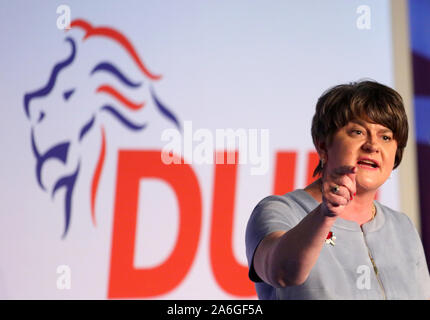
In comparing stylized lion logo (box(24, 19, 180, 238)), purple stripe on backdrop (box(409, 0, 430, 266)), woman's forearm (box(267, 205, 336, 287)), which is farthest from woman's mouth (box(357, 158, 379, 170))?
purple stripe on backdrop (box(409, 0, 430, 266))

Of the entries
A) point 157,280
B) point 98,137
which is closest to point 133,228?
point 157,280

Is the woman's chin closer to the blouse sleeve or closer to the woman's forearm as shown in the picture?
the blouse sleeve

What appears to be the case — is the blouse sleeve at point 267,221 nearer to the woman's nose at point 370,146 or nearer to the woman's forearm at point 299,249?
the woman's forearm at point 299,249

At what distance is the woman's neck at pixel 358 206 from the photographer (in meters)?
1.25

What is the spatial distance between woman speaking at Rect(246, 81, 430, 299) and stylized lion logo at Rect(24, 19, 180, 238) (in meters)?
A: 1.42

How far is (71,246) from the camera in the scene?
8.30 feet

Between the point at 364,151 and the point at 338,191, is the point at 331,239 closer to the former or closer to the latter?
the point at 364,151

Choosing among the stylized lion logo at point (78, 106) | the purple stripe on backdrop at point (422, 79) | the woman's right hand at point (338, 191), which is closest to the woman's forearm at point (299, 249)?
the woman's right hand at point (338, 191)

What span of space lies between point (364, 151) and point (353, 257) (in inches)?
8.9

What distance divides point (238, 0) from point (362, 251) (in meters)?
1.80

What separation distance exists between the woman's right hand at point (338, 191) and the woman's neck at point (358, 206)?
367mm

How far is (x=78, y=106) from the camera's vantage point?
102 inches

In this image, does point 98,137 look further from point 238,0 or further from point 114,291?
point 238,0

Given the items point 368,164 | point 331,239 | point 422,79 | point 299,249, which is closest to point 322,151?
point 368,164
